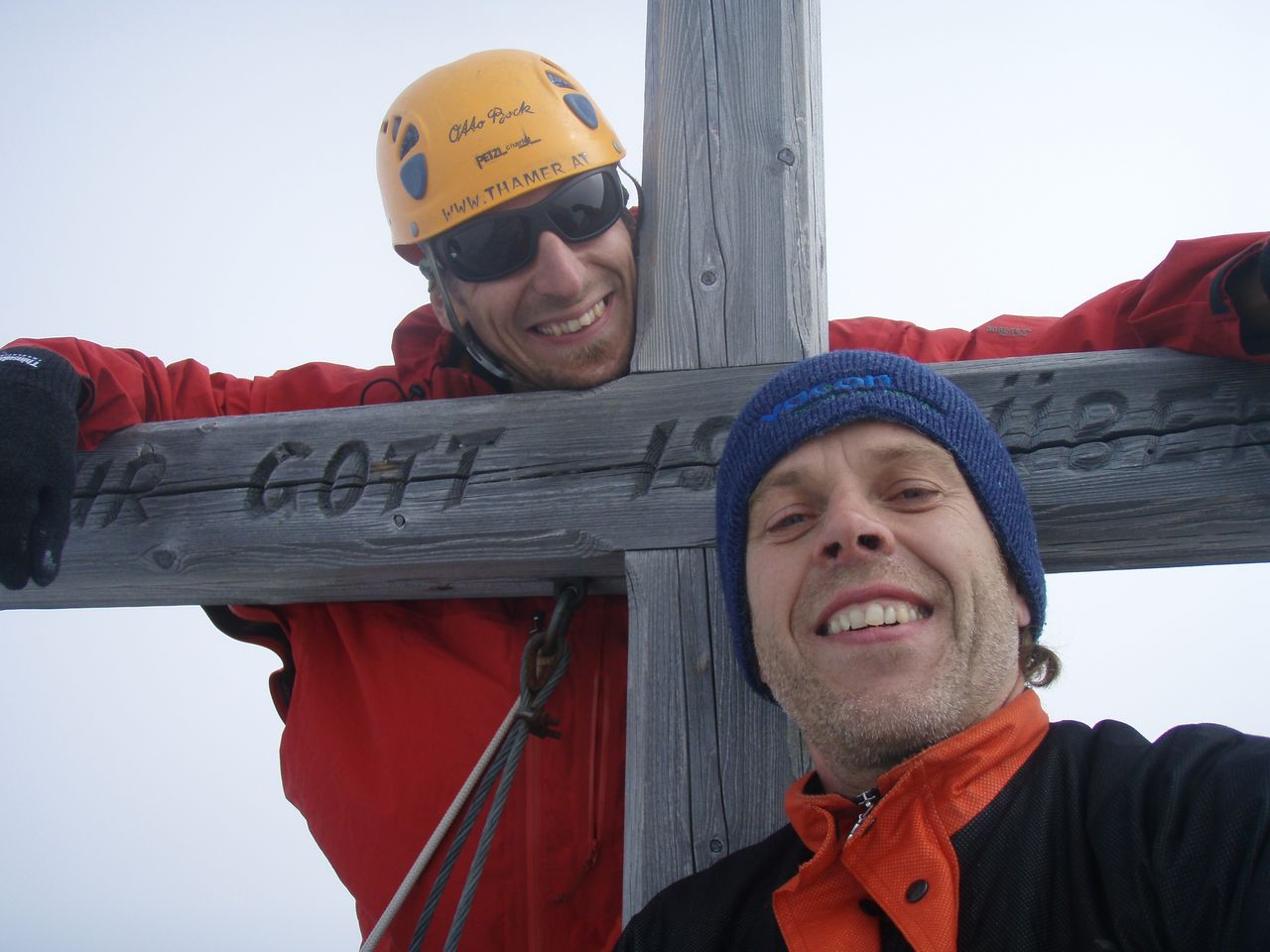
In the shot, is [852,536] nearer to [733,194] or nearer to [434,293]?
[733,194]

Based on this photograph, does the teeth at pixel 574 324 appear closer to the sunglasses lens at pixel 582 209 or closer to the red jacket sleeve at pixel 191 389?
the sunglasses lens at pixel 582 209

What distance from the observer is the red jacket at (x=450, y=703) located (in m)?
1.99

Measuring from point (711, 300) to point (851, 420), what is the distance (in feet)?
1.34

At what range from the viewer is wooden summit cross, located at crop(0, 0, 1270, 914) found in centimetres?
164

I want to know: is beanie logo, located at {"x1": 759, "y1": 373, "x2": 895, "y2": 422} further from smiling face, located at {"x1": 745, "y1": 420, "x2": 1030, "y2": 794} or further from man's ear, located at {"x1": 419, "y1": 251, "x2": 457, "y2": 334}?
man's ear, located at {"x1": 419, "y1": 251, "x2": 457, "y2": 334}

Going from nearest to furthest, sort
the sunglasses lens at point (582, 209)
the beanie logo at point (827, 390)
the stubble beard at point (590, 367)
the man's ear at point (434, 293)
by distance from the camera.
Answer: the beanie logo at point (827, 390) < the stubble beard at point (590, 367) < the sunglasses lens at point (582, 209) < the man's ear at point (434, 293)

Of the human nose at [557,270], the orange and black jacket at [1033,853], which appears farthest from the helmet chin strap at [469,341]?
the orange and black jacket at [1033,853]

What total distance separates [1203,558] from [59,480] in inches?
76.8

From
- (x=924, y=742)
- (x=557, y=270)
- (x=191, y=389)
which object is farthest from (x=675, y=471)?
(x=191, y=389)

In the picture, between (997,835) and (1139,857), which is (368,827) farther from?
(1139,857)

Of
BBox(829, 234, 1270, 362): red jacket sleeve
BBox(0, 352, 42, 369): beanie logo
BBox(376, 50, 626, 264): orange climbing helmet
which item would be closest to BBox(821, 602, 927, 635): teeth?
BBox(829, 234, 1270, 362): red jacket sleeve

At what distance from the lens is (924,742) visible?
141cm

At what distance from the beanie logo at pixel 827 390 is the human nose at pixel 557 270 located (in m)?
0.58

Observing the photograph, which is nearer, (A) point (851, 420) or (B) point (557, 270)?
(A) point (851, 420)
